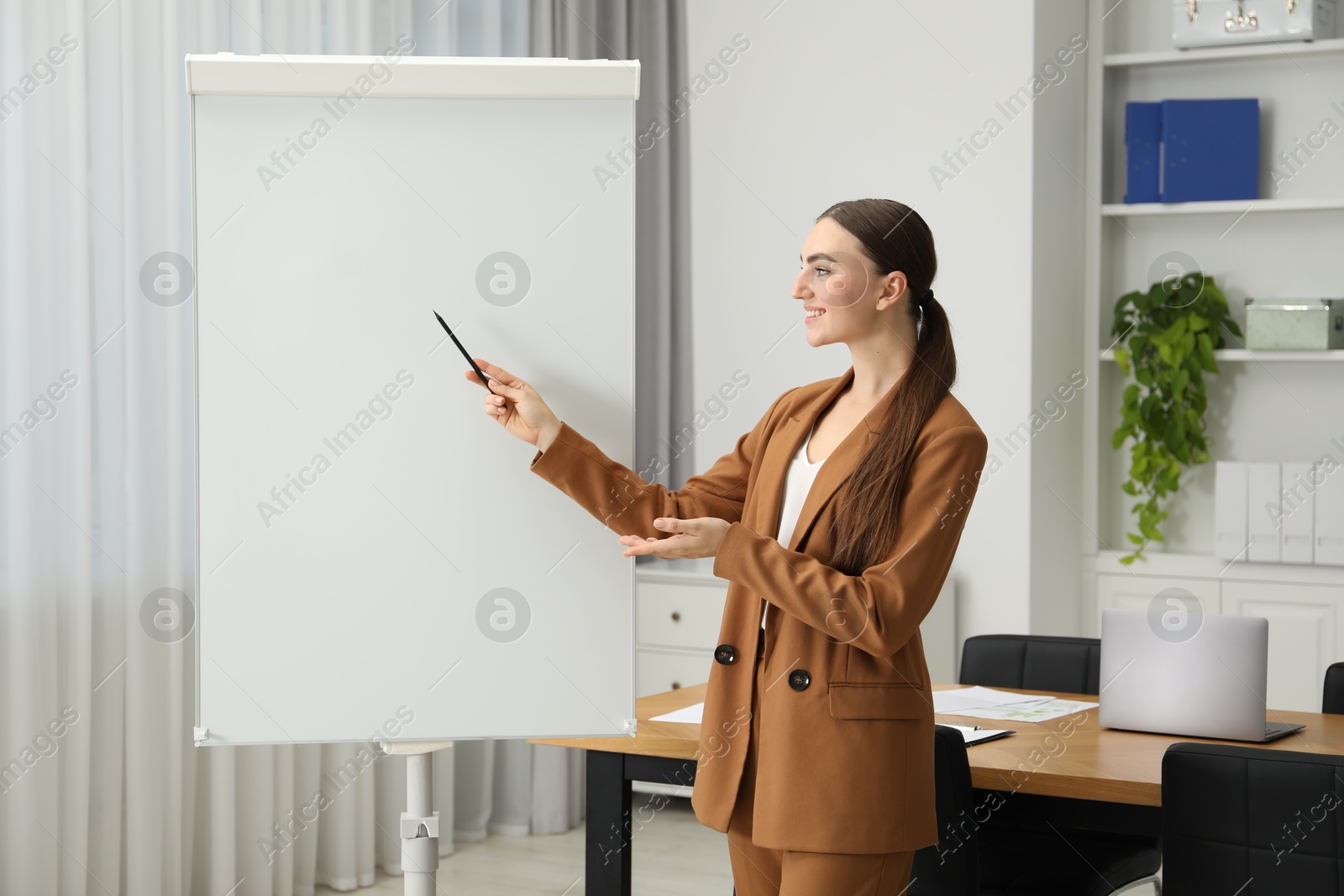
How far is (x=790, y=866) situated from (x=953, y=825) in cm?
46

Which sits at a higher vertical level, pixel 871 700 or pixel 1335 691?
pixel 871 700

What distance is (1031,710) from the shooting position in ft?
7.91

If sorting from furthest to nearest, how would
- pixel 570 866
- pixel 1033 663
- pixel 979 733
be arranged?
pixel 570 866
pixel 1033 663
pixel 979 733

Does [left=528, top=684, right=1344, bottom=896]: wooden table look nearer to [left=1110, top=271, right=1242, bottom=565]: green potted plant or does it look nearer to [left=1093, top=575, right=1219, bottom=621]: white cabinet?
[left=1093, top=575, right=1219, bottom=621]: white cabinet

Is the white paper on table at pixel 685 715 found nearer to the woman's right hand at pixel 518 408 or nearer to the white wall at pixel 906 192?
the woman's right hand at pixel 518 408

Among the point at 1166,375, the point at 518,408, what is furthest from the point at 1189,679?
the point at 1166,375

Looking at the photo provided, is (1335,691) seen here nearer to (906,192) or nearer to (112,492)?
(906,192)

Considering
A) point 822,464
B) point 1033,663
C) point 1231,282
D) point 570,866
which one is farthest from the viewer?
point 1231,282

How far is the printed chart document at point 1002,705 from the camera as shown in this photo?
2352mm

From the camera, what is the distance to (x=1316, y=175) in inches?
157

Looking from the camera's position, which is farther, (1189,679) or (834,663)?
(1189,679)

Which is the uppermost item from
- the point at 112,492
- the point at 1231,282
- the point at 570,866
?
the point at 1231,282

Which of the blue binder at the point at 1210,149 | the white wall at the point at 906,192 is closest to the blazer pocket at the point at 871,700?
the white wall at the point at 906,192

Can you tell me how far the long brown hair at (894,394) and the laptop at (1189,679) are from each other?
85cm
